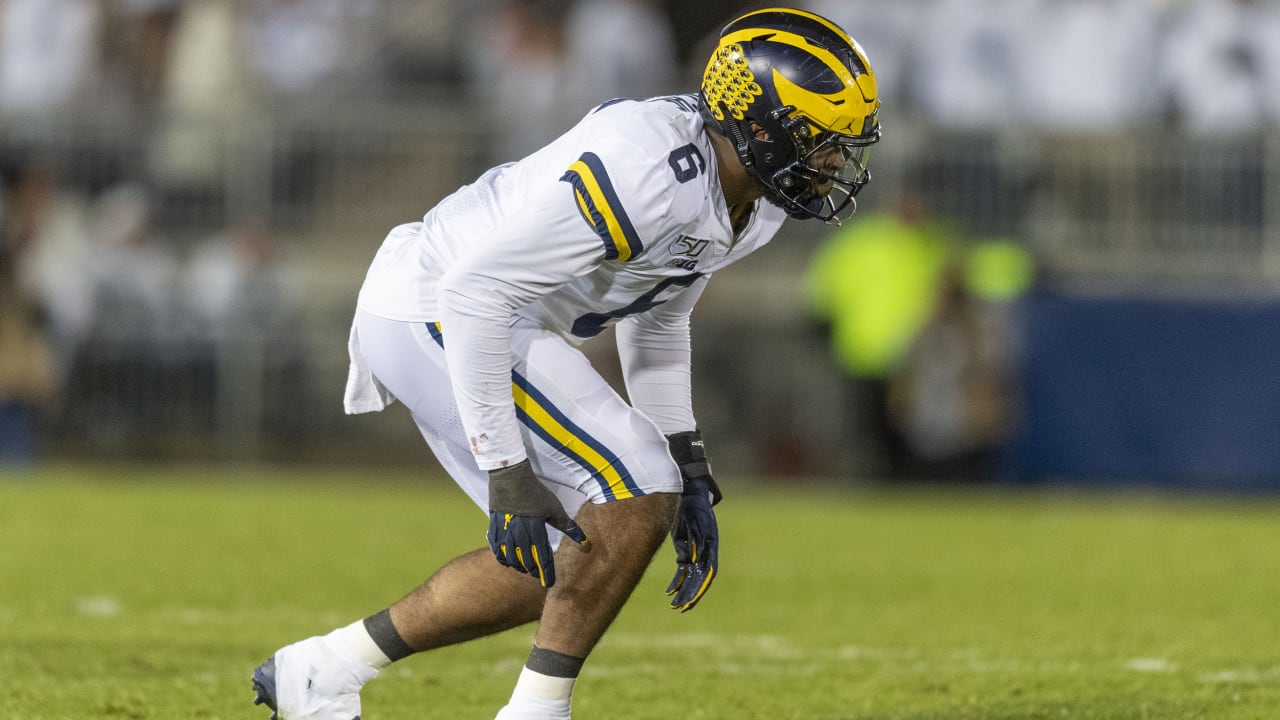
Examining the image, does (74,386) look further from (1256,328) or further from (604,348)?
(1256,328)

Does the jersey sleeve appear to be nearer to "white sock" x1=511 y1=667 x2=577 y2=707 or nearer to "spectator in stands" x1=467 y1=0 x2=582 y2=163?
"white sock" x1=511 y1=667 x2=577 y2=707

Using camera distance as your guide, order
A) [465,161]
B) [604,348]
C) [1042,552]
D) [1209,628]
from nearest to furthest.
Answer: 1. [1209,628]
2. [1042,552]
3. [604,348]
4. [465,161]

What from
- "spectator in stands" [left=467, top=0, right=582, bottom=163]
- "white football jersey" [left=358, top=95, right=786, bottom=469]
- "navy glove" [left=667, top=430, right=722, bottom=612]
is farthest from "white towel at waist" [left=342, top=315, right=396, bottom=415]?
"spectator in stands" [left=467, top=0, right=582, bottom=163]

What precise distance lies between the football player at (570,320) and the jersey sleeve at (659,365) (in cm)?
11

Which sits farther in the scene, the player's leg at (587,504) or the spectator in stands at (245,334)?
the spectator in stands at (245,334)

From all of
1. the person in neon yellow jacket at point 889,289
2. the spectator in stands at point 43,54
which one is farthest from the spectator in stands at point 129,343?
the person in neon yellow jacket at point 889,289

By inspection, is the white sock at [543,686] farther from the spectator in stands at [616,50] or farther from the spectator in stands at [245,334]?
the spectator in stands at [616,50]

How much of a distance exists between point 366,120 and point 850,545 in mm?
5485

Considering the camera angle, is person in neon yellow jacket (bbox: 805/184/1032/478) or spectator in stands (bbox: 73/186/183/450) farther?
spectator in stands (bbox: 73/186/183/450)

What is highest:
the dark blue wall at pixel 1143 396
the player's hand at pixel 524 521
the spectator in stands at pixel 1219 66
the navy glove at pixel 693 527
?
the spectator in stands at pixel 1219 66

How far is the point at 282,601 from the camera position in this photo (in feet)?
24.1

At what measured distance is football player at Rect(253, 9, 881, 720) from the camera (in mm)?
4090

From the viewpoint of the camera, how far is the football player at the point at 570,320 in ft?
13.4

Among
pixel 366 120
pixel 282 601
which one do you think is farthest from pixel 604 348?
pixel 282 601
